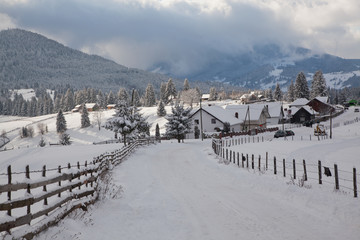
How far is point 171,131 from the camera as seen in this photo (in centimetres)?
6131

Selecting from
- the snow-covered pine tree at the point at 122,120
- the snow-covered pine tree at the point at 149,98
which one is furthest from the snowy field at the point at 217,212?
the snow-covered pine tree at the point at 149,98

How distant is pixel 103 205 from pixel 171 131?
1974 inches

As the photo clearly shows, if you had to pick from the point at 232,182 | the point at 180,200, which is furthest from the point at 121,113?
the point at 180,200

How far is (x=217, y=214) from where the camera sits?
10.1 metres

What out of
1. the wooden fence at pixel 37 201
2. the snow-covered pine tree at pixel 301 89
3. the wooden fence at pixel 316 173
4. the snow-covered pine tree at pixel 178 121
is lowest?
the wooden fence at pixel 316 173

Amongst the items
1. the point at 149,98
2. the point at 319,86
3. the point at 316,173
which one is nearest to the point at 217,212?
the point at 316,173

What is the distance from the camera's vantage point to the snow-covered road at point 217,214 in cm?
826

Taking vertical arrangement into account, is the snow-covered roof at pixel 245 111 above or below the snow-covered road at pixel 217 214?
above

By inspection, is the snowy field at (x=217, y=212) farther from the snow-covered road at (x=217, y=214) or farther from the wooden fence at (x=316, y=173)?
the wooden fence at (x=316, y=173)

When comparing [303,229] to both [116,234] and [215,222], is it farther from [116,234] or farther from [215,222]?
[116,234]

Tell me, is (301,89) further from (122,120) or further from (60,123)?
(122,120)

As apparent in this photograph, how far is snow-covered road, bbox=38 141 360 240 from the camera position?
27.1 feet

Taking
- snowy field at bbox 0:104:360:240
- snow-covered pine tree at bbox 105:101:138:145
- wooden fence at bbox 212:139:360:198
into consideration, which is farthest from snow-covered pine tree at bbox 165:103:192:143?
snowy field at bbox 0:104:360:240

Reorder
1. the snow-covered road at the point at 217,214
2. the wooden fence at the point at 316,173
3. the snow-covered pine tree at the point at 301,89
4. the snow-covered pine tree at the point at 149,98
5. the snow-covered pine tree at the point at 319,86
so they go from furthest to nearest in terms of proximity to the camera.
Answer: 1. the snow-covered pine tree at the point at 149,98
2. the snow-covered pine tree at the point at 301,89
3. the snow-covered pine tree at the point at 319,86
4. the wooden fence at the point at 316,173
5. the snow-covered road at the point at 217,214
